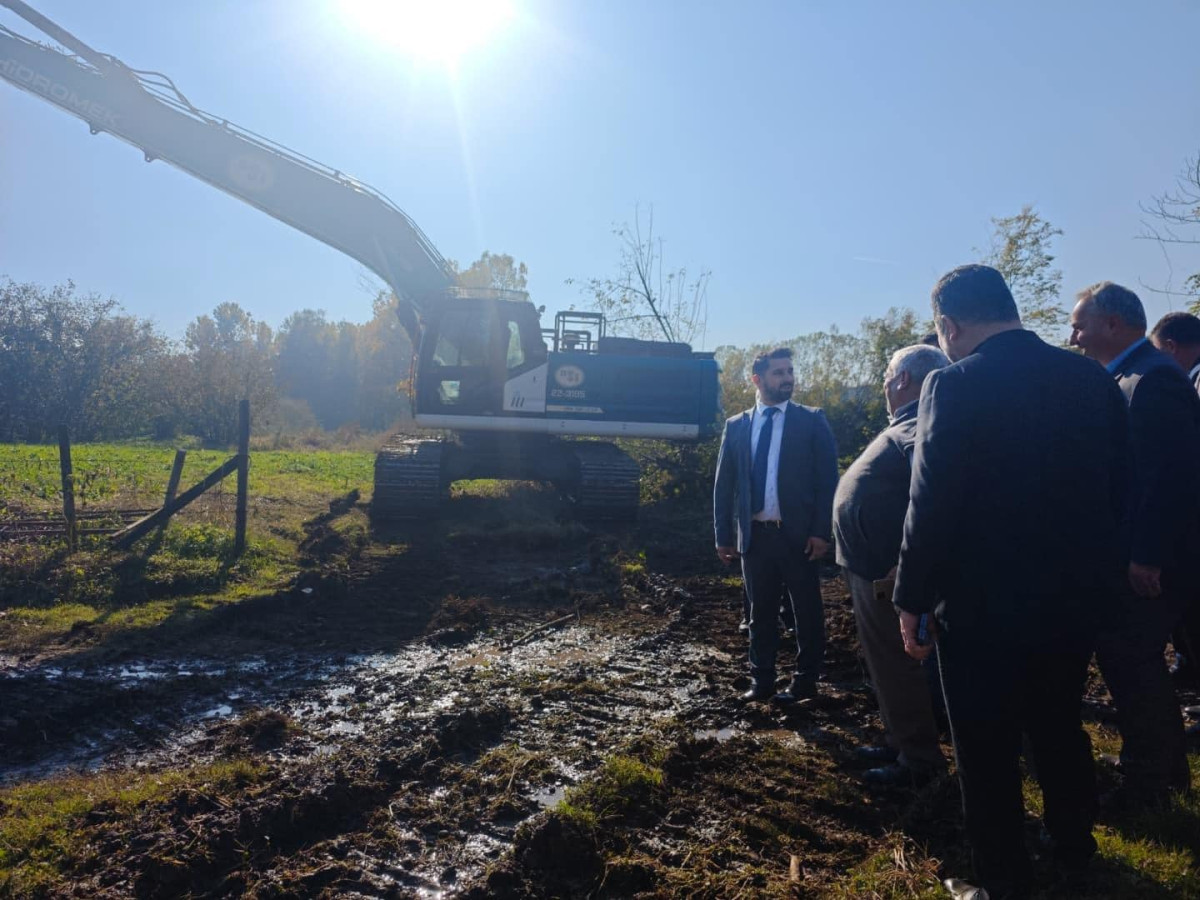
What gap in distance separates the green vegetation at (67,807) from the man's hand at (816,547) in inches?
119

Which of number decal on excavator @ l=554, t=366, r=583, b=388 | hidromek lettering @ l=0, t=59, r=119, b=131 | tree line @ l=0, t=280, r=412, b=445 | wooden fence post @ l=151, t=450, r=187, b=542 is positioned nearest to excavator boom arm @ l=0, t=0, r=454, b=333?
hidromek lettering @ l=0, t=59, r=119, b=131

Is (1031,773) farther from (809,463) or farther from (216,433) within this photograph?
(216,433)

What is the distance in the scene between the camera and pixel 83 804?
347 centimetres

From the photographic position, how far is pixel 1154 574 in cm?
342

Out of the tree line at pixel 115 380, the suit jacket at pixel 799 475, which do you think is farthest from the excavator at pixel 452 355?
the tree line at pixel 115 380

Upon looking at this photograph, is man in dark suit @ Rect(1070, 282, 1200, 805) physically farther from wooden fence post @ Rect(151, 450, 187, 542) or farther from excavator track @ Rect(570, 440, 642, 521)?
excavator track @ Rect(570, 440, 642, 521)

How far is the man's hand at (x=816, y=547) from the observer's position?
4.74 m

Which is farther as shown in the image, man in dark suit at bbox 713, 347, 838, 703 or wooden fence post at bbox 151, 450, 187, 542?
wooden fence post at bbox 151, 450, 187, 542

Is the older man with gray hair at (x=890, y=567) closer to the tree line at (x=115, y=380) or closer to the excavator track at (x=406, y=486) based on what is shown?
the excavator track at (x=406, y=486)

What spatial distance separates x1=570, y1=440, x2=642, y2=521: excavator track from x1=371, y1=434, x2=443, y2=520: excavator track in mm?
2040

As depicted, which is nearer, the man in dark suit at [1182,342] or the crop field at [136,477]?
the man in dark suit at [1182,342]

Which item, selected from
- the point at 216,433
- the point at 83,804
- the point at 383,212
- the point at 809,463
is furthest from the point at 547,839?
the point at 216,433

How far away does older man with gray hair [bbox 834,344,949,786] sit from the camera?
3.68 meters

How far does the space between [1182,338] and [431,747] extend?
14.7ft
